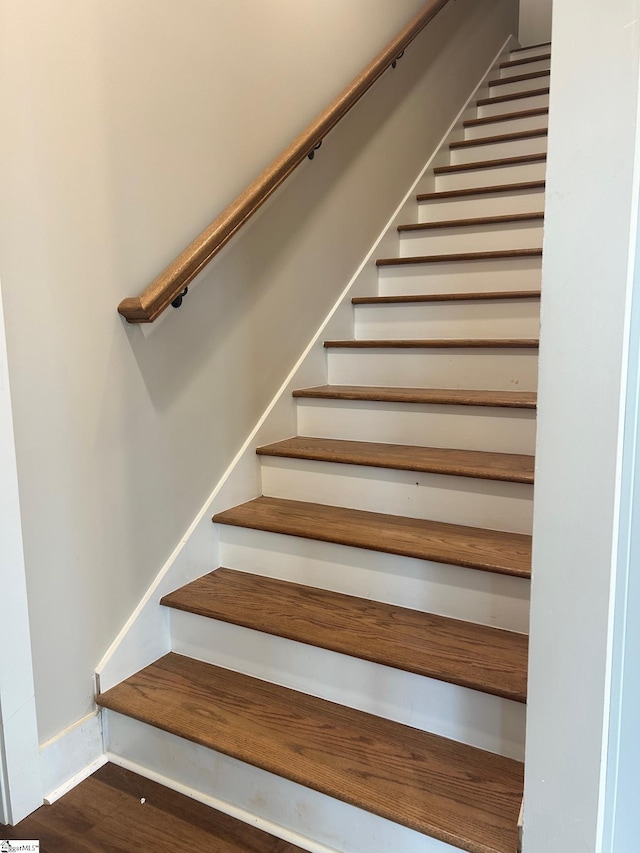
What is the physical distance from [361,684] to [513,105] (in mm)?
3180

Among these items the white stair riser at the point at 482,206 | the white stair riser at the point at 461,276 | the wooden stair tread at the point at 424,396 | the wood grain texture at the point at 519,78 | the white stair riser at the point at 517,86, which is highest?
the wood grain texture at the point at 519,78

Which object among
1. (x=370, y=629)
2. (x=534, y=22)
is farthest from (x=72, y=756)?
(x=534, y=22)

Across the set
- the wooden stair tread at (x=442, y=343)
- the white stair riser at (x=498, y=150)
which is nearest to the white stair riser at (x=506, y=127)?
the white stair riser at (x=498, y=150)

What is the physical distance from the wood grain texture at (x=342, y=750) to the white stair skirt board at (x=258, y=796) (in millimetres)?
42

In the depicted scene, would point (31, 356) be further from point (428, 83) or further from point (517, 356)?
point (428, 83)

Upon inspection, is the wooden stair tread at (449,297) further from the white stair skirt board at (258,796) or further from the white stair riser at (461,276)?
the white stair skirt board at (258,796)

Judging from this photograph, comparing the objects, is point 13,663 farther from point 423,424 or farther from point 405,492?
point 423,424

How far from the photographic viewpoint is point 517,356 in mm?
2053

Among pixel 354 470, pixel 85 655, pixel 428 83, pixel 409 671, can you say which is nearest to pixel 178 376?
pixel 354 470

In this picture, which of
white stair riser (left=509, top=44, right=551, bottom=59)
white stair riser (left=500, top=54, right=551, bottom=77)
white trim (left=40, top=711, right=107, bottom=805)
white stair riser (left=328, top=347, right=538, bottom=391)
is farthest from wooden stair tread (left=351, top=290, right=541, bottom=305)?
white stair riser (left=509, top=44, right=551, bottom=59)

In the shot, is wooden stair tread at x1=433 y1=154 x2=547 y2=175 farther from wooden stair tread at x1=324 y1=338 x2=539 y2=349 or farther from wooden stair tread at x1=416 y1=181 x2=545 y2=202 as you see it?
wooden stair tread at x1=324 y1=338 x2=539 y2=349

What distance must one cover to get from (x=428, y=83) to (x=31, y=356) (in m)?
2.52

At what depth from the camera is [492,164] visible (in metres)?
2.96

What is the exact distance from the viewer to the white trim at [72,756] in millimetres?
1454
